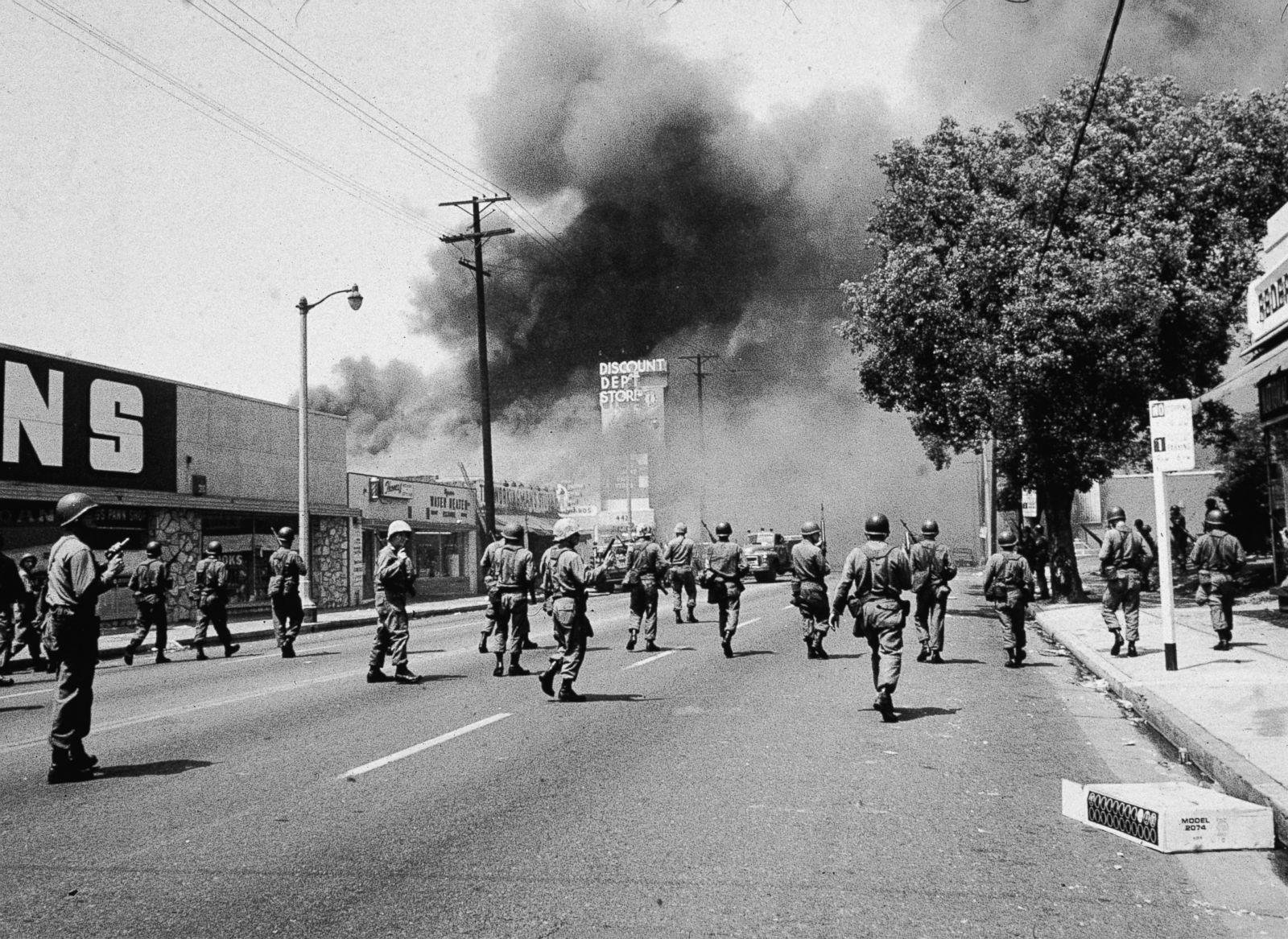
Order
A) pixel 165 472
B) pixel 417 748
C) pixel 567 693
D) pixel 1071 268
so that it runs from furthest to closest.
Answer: pixel 165 472, pixel 1071 268, pixel 567 693, pixel 417 748

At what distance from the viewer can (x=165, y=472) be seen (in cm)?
2595

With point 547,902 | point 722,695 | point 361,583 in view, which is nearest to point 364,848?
point 547,902

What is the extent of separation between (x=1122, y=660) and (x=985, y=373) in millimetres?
9969

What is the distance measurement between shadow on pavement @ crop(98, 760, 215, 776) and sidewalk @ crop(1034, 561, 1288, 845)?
267 inches

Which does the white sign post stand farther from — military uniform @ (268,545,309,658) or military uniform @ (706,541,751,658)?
military uniform @ (268,545,309,658)

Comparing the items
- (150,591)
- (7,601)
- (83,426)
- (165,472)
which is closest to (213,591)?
(150,591)

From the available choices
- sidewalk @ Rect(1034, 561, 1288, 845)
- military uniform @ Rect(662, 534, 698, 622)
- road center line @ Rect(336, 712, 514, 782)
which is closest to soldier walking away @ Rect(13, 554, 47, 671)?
road center line @ Rect(336, 712, 514, 782)

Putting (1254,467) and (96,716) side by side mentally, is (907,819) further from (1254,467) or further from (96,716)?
(1254,467)

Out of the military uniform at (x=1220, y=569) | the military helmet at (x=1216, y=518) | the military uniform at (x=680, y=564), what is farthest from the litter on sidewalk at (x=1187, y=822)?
the military uniform at (x=680, y=564)

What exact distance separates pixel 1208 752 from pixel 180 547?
77.2ft

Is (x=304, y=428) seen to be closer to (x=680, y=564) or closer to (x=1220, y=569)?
(x=680, y=564)

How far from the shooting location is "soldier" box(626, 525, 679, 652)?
49.3ft

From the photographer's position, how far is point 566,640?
395 inches

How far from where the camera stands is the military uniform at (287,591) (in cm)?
1473
